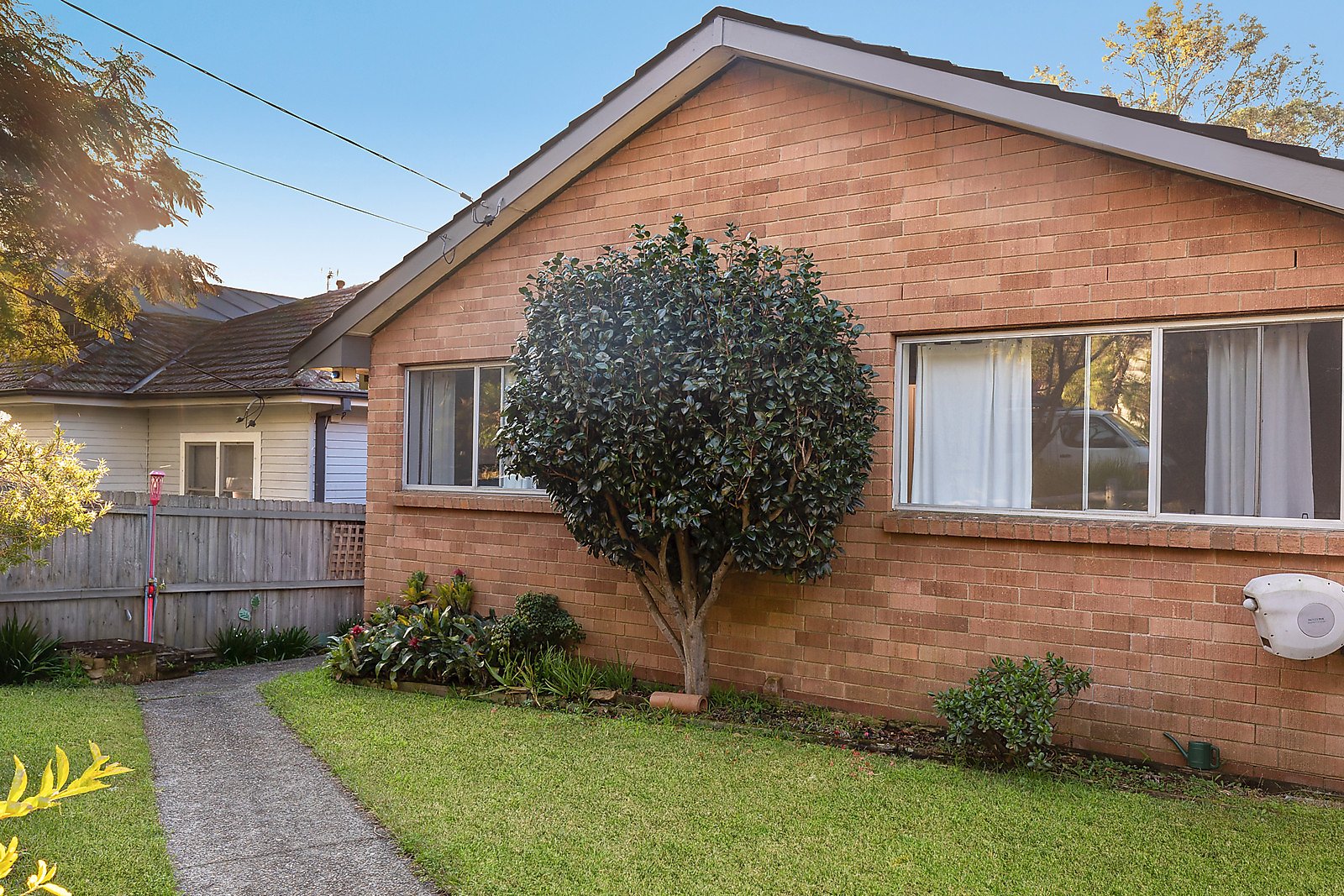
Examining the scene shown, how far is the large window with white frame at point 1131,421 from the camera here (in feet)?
20.0

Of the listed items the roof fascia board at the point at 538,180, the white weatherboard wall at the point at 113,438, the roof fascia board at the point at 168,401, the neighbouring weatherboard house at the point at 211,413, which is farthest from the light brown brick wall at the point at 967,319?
the white weatherboard wall at the point at 113,438

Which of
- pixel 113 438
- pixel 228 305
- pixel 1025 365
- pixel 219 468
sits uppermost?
pixel 228 305

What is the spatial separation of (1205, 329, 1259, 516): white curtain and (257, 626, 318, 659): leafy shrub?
374 inches

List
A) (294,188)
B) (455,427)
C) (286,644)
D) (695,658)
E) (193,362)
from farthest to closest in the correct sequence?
(193,362), (294,188), (286,644), (455,427), (695,658)

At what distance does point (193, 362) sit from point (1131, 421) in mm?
14497

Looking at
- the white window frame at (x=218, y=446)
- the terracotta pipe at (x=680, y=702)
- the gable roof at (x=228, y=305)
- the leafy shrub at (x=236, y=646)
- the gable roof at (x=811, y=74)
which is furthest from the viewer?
the gable roof at (x=228, y=305)

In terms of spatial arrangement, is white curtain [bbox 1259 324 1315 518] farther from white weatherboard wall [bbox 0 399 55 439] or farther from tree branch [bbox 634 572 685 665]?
white weatherboard wall [bbox 0 399 55 439]

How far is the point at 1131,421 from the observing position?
6.68 meters

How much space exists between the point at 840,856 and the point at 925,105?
17.8ft

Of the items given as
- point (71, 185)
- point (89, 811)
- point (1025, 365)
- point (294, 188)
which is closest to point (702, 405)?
point (1025, 365)

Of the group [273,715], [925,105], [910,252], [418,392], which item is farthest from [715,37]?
[273,715]

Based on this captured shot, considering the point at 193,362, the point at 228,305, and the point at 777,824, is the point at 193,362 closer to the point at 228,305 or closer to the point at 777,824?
the point at 228,305

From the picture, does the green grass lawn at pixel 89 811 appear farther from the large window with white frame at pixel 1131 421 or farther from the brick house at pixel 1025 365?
the large window with white frame at pixel 1131 421

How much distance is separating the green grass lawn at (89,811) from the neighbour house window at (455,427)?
11.7 feet
